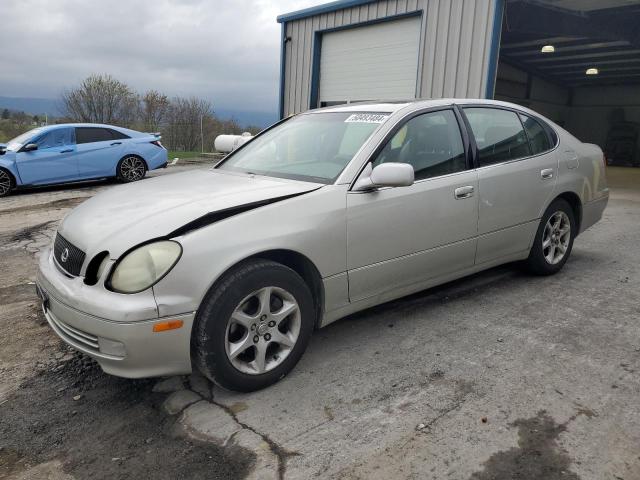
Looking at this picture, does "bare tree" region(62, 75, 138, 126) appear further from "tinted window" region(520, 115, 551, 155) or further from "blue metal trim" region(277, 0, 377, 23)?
"tinted window" region(520, 115, 551, 155)

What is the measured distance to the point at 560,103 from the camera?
2588 centimetres

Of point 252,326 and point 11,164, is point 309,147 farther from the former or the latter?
point 11,164

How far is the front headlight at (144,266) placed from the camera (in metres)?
2.39

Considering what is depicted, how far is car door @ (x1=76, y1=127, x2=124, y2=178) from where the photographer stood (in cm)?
1061

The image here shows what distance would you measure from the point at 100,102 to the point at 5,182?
15430 millimetres

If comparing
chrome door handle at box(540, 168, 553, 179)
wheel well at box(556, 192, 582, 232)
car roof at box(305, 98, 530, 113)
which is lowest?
wheel well at box(556, 192, 582, 232)

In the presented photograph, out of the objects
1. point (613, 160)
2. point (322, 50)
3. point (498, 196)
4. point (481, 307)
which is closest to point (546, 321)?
point (481, 307)

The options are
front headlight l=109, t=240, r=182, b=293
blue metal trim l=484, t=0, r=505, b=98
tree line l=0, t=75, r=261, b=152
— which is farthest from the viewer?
tree line l=0, t=75, r=261, b=152

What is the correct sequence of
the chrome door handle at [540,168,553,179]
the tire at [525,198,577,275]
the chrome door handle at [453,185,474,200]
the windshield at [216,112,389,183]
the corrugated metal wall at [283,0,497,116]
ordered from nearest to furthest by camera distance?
the windshield at [216,112,389,183]
the chrome door handle at [453,185,474,200]
the chrome door handle at [540,168,553,179]
the tire at [525,198,577,275]
the corrugated metal wall at [283,0,497,116]

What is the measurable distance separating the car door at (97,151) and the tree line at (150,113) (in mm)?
13480

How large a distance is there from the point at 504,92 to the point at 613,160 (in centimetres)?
745

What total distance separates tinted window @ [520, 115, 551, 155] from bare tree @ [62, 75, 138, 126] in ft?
74.9

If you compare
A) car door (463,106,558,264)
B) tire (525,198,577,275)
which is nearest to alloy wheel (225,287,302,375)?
car door (463,106,558,264)

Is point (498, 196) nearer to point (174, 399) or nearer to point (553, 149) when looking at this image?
point (553, 149)
